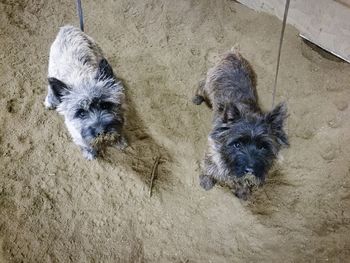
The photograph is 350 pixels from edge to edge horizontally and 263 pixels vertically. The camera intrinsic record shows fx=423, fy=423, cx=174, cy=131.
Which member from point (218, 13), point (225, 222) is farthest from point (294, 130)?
point (218, 13)

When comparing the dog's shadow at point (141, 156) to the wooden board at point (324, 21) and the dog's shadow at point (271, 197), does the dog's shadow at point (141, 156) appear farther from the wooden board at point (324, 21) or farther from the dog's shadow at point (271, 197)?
the wooden board at point (324, 21)

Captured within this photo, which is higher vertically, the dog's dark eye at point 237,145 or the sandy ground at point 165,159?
the dog's dark eye at point 237,145

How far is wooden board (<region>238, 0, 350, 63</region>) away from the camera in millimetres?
6398

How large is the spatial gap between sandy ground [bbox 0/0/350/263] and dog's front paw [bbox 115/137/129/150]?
0.10 m

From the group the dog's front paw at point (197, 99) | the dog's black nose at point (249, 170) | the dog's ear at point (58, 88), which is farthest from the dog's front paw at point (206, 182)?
the dog's ear at point (58, 88)

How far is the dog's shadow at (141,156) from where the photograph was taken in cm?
561

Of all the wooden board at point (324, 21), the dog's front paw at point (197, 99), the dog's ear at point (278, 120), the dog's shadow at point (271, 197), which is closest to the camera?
the dog's ear at point (278, 120)

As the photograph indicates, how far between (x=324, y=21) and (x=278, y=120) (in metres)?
2.89

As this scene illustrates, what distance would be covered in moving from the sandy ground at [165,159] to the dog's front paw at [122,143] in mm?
96

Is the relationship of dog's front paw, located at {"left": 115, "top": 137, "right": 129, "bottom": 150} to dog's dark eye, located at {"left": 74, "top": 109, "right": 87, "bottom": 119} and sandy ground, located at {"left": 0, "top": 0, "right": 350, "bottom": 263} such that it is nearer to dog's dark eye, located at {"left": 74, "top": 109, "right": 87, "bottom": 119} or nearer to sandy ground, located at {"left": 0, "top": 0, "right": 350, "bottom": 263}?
sandy ground, located at {"left": 0, "top": 0, "right": 350, "bottom": 263}

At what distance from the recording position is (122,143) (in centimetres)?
563

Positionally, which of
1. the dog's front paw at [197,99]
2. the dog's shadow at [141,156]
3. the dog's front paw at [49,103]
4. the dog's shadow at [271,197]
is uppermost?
the dog's front paw at [49,103]

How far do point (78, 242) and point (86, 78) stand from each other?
2.03 metres

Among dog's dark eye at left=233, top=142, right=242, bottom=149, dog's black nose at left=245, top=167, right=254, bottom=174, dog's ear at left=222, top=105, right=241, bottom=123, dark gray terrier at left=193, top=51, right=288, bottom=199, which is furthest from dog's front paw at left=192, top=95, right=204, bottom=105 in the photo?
dog's black nose at left=245, top=167, right=254, bottom=174
